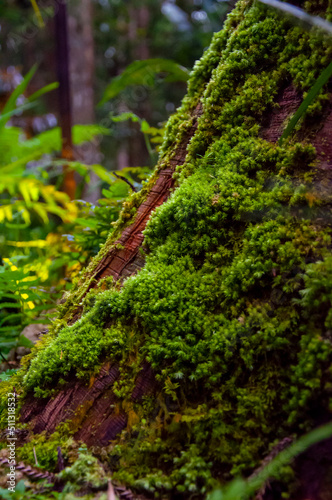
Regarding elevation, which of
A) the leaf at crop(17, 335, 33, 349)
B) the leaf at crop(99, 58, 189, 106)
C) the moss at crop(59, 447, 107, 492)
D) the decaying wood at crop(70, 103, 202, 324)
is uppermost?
the leaf at crop(99, 58, 189, 106)

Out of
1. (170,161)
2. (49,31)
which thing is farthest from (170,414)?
(49,31)

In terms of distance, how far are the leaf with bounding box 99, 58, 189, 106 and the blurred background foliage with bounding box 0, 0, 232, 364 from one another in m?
0.01

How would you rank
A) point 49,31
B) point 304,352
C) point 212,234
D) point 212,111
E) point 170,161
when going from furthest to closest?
point 49,31 → point 170,161 → point 212,111 → point 212,234 → point 304,352

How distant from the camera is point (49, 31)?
12820mm

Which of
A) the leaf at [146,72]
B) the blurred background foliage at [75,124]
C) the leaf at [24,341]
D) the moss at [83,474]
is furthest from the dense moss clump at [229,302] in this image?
the leaf at [146,72]

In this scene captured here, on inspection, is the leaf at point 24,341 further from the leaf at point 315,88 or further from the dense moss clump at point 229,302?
the leaf at point 315,88

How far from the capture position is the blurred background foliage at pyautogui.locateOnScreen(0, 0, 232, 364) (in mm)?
2416

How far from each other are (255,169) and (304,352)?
0.77m

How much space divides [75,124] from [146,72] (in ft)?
16.0

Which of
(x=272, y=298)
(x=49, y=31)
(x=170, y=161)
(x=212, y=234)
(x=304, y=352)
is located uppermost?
(x=49, y=31)

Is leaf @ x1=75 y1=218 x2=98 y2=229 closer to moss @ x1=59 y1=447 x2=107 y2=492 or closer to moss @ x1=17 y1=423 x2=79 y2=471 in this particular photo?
moss @ x1=17 y1=423 x2=79 y2=471

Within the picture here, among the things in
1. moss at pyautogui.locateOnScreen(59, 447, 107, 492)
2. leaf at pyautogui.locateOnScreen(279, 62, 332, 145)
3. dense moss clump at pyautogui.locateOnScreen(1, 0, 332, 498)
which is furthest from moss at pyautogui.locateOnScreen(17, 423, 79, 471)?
leaf at pyautogui.locateOnScreen(279, 62, 332, 145)

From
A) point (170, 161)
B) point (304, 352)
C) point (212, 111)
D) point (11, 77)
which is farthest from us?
point (11, 77)

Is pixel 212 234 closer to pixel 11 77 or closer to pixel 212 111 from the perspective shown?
pixel 212 111
